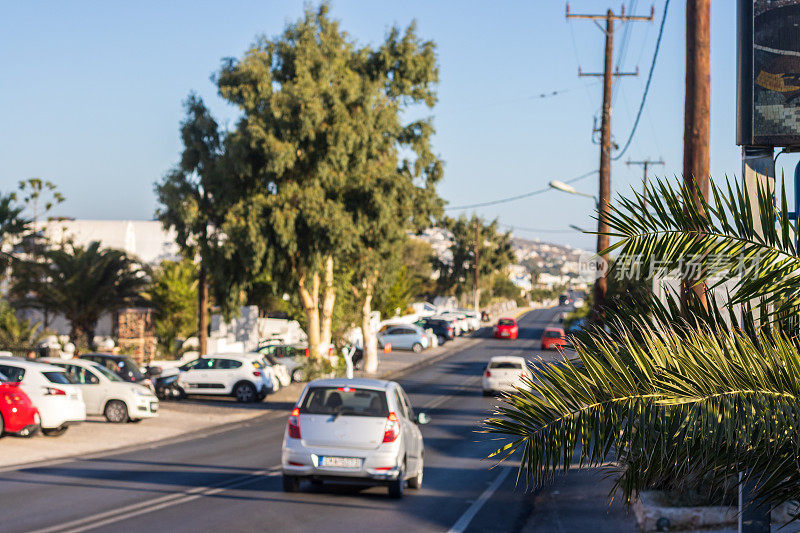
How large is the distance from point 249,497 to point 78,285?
29.4 metres

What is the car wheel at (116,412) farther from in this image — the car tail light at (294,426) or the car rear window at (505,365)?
the car rear window at (505,365)

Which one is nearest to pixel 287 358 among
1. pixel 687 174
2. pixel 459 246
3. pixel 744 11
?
pixel 687 174

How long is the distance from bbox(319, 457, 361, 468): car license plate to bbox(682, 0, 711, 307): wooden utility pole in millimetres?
5367

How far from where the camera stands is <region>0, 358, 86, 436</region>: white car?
1952 cm

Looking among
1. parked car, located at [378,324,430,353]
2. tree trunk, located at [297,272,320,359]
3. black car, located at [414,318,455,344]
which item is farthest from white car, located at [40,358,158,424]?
black car, located at [414,318,455,344]

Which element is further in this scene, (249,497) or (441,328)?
(441,328)

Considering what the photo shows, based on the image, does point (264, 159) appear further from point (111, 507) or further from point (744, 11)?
point (744, 11)

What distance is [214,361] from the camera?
30.8 m

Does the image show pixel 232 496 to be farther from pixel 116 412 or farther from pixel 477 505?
pixel 116 412

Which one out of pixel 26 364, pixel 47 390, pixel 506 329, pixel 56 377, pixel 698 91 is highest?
pixel 698 91

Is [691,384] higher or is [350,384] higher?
[691,384]

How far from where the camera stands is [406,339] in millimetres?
58719

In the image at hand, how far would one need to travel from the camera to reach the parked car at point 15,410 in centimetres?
1873

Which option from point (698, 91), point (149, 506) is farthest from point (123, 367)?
→ point (698, 91)
